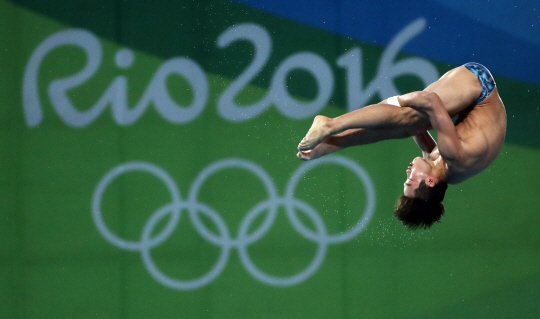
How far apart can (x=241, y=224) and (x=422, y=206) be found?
180 cm

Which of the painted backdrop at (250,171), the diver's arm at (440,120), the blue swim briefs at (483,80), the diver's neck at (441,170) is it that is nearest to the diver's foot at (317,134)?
the diver's arm at (440,120)

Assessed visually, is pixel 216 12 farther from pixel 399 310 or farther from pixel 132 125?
pixel 399 310

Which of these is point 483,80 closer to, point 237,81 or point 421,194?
point 421,194

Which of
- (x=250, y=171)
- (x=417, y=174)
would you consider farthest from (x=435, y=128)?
(x=250, y=171)

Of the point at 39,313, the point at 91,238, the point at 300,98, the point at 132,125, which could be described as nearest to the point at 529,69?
the point at 300,98

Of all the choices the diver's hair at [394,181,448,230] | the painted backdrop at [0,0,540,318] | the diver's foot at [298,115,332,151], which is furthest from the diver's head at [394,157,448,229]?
the painted backdrop at [0,0,540,318]

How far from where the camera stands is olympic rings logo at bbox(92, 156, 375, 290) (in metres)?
5.20

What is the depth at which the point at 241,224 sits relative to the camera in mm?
5219

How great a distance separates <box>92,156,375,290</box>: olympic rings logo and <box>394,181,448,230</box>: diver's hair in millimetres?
1327

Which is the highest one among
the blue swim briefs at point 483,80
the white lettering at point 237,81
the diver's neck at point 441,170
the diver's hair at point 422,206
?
the white lettering at point 237,81

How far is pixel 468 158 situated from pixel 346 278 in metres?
1.95

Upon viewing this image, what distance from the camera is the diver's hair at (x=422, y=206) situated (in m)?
3.78

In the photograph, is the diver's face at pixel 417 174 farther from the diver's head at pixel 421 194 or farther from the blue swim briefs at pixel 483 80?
the blue swim briefs at pixel 483 80

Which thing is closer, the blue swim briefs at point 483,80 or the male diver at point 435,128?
the male diver at point 435,128
